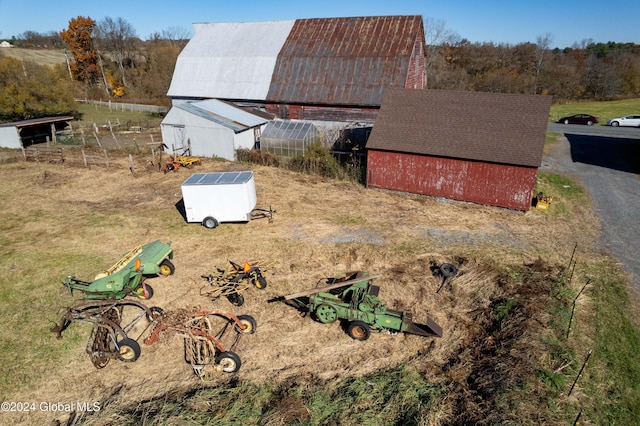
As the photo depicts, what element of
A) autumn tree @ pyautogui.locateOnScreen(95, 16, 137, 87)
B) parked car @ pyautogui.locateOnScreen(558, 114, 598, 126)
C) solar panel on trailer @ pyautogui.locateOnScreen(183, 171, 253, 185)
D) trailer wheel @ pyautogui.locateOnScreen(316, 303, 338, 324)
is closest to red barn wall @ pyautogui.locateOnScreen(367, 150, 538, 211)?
solar panel on trailer @ pyautogui.locateOnScreen(183, 171, 253, 185)

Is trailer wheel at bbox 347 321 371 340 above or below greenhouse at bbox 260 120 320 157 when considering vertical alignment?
below

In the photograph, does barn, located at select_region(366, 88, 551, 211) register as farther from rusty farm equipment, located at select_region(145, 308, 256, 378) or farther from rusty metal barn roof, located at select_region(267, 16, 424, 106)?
rusty farm equipment, located at select_region(145, 308, 256, 378)

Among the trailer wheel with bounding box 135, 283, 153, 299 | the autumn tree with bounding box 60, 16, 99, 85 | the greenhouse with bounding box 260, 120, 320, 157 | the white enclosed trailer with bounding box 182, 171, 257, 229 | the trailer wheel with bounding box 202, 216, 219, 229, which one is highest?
the autumn tree with bounding box 60, 16, 99, 85

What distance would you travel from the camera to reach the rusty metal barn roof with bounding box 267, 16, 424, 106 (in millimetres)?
27109

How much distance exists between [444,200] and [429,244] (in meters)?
5.21

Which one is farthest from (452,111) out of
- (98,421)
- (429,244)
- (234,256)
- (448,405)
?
(98,421)

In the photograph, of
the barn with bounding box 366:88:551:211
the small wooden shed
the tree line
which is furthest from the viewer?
the tree line

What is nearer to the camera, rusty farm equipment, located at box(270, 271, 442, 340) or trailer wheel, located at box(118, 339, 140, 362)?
trailer wheel, located at box(118, 339, 140, 362)

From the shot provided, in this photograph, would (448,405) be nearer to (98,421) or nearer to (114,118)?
(98,421)

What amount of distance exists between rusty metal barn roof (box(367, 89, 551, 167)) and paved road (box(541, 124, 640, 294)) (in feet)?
15.0

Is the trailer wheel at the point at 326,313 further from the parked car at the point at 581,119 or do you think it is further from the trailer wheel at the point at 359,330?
the parked car at the point at 581,119

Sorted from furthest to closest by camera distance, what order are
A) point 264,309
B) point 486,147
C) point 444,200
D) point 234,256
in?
point 444,200, point 486,147, point 234,256, point 264,309

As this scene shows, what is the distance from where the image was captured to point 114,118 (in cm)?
4422

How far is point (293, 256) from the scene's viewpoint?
1407 cm
